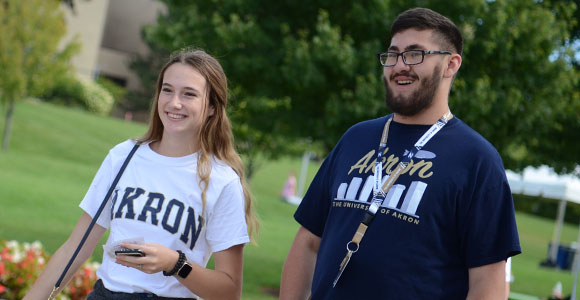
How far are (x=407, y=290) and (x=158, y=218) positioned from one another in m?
1.12

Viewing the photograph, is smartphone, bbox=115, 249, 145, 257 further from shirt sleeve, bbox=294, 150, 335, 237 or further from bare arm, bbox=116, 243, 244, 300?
shirt sleeve, bbox=294, 150, 335, 237

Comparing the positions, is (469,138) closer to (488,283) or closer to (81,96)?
(488,283)

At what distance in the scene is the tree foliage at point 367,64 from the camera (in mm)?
9242

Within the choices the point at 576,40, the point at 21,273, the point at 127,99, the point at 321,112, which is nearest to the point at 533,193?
the point at 576,40

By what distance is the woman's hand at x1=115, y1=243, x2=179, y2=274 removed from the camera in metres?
2.49

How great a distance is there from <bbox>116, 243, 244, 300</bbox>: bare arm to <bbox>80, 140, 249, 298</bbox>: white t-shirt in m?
0.08

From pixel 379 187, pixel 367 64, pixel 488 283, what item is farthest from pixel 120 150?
pixel 367 64

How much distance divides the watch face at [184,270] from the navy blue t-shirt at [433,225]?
59cm

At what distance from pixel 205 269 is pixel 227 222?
225 millimetres

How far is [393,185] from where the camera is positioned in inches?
95.2

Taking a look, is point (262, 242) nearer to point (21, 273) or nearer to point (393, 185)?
point (21, 273)

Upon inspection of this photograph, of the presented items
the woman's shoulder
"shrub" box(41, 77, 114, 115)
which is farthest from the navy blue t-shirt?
"shrub" box(41, 77, 114, 115)

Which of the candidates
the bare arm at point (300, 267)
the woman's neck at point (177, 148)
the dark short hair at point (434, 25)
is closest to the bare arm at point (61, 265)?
the woman's neck at point (177, 148)

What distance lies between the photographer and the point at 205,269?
2783 millimetres
